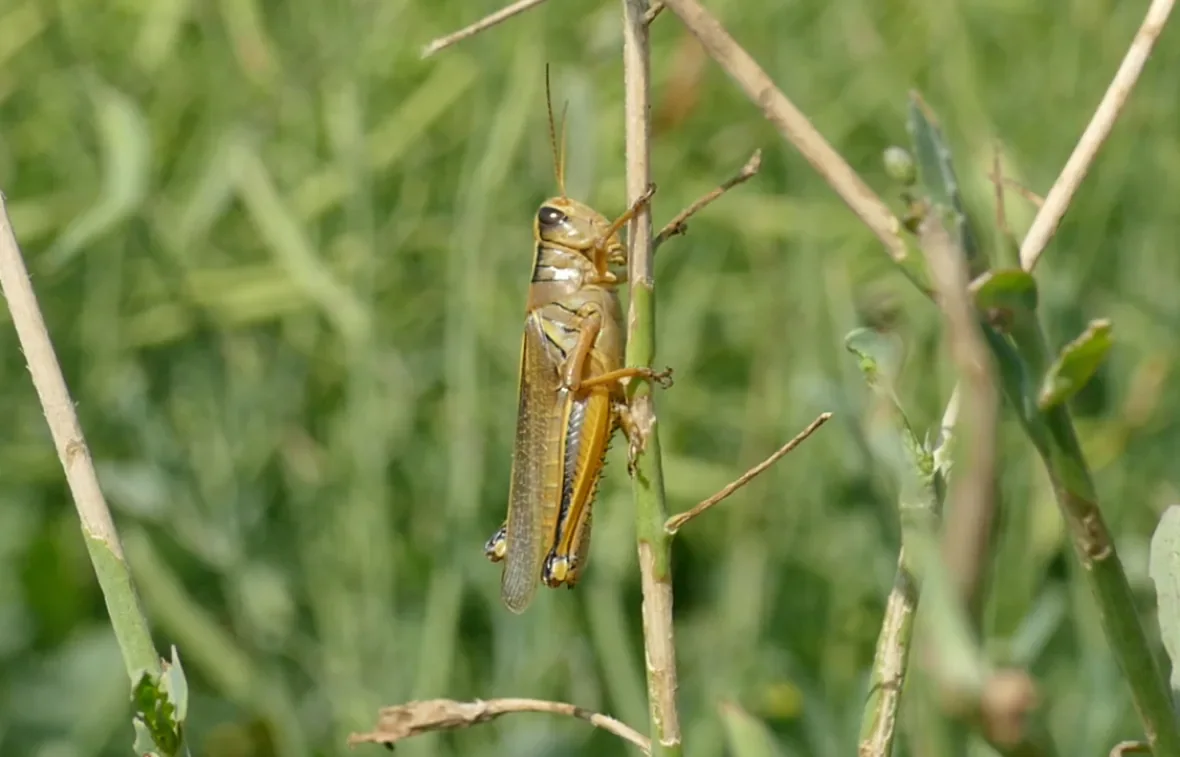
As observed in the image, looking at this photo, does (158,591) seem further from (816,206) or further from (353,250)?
(816,206)

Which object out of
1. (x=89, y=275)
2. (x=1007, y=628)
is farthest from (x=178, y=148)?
(x=1007, y=628)

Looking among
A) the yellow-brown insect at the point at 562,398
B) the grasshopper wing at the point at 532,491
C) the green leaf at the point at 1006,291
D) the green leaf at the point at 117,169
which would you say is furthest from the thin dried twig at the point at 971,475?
the green leaf at the point at 117,169

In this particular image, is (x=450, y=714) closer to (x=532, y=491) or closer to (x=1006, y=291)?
(x=1006, y=291)

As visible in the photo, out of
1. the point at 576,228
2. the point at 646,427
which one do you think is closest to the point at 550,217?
the point at 576,228

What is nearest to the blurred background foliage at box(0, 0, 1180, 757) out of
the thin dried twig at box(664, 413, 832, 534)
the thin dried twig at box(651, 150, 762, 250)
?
the thin dried twig at box(651, 150, 762, 250)

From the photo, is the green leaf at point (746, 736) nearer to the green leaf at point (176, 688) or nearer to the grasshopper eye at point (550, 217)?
the green leaf at point (176, 688)

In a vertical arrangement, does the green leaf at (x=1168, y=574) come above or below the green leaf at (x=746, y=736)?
above

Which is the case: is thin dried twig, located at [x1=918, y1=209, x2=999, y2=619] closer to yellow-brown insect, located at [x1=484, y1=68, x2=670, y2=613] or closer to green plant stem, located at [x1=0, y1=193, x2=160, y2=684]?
green plant stem, located at [x1=0, y1=193, x2=160, y2=684]
